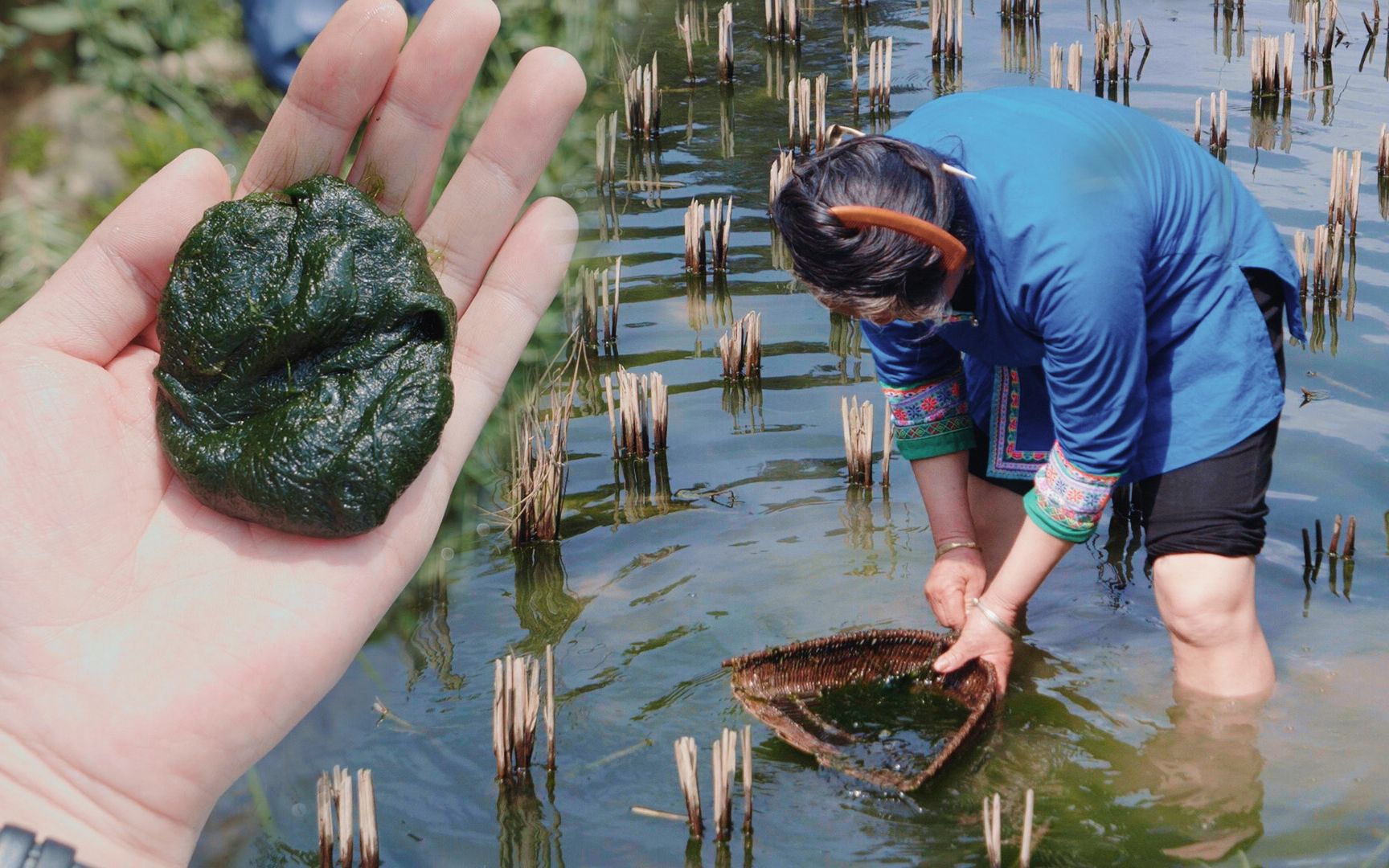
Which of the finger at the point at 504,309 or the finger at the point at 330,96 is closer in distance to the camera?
the finger at the point at 330,96

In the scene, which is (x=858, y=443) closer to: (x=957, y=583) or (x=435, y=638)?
(x=957, y=583)

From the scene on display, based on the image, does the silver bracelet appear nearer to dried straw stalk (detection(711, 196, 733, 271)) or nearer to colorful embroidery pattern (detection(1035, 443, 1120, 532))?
colorful embroidery pattern (detection(1035, 443, 1120, 532))

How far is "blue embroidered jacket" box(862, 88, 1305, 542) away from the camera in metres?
3.58

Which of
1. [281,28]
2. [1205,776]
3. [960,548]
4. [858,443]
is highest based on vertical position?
[281,28]

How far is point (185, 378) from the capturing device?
3.41 m

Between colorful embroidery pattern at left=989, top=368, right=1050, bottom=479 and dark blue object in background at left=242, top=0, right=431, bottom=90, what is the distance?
7.94ft

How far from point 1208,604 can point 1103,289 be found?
1.18 m

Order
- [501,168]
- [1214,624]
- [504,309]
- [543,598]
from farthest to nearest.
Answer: [543,598], [1214,624], [504,309], [501,168]

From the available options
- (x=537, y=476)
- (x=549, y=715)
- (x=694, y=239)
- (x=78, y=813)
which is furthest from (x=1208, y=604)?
(x=694, y=239)

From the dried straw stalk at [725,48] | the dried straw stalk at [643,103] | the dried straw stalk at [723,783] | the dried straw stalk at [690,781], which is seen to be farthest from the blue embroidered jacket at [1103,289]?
the dried straw stalk at [725,48]

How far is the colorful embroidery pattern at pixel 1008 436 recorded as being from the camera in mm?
4453

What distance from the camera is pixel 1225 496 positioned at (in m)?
4.02

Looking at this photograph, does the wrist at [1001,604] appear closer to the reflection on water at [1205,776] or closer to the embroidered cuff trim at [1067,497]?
the embroidered cuff trim at [1067,497]

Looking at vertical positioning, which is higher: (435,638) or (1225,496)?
(1225,496)
